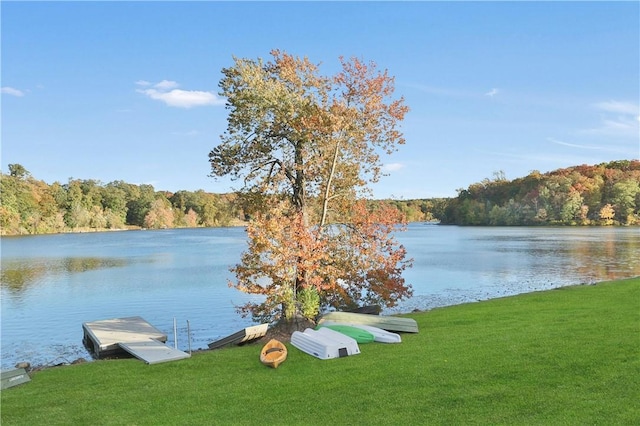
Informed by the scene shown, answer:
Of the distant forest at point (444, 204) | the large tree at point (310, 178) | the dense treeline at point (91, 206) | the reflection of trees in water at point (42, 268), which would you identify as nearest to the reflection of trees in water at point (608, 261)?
the large tree at point (310, 178)

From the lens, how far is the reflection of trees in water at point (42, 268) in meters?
33.8

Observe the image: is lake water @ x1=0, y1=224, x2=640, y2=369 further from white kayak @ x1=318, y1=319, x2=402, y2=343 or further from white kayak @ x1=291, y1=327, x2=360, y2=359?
white kayak @ x1=318, y1=319, x2=402, y2=343

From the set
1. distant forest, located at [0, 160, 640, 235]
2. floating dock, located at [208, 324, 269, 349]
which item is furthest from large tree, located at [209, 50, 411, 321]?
distant forest, located at [0, 160, 640, 235]

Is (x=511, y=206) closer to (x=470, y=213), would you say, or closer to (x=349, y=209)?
(x=470, y=213)

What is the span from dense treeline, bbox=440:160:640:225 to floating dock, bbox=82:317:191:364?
346ft

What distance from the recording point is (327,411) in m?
7.35

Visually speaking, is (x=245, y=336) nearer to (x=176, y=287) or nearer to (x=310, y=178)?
(x=310, y=178)

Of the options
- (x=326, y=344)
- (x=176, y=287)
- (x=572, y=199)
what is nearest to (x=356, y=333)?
(x=326, y=344)

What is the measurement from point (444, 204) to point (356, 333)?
150699 millimetres

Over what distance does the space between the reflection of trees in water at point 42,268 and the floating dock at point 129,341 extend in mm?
14963

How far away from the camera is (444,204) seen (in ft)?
520

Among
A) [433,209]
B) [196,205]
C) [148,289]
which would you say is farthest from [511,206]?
[148,289]

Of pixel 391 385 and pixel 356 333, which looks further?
pixel 356 333

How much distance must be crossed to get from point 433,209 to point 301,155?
6115 inches
